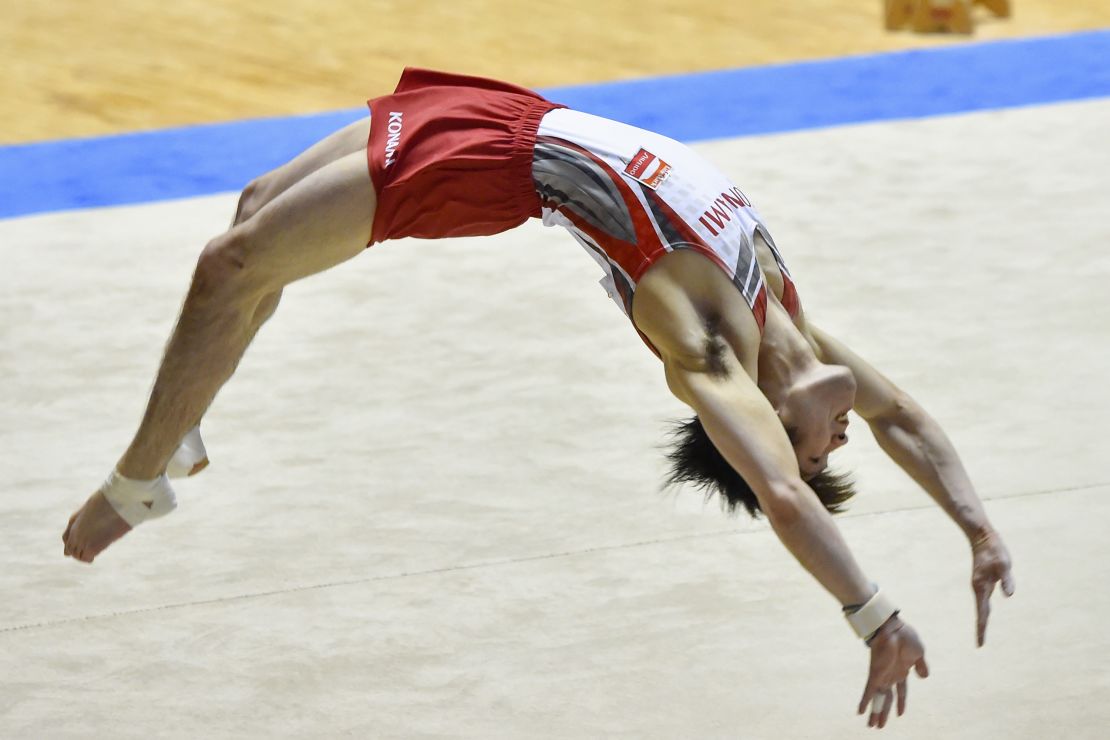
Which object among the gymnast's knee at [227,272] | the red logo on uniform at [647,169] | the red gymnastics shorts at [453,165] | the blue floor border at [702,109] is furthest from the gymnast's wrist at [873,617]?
the blue floor border at [702,109]

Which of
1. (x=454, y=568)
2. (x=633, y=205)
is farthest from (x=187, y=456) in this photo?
(x=633, y=205)

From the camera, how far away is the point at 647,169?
9.55ft

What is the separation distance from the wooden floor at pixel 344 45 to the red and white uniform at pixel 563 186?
13.7 ft

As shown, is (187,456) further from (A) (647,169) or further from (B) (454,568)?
(A) (647,169)

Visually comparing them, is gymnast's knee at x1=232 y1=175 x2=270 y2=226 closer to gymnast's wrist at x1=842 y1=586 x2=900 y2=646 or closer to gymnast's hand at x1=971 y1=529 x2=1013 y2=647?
gymnast's wrist at x1=842 y1=586 x2=900 y2=646

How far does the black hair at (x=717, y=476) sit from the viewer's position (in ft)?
9.95

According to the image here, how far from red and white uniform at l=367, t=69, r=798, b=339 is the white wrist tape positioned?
0.58 m

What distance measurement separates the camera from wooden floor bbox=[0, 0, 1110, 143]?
7105 mm

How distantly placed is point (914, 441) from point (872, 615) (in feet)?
1.99

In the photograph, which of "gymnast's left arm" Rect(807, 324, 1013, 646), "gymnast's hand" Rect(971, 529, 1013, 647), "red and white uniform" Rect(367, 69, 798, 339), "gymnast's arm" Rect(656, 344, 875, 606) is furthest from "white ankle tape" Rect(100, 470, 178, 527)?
"gymnast's hand" Rect(971, 529, 1013, 647)

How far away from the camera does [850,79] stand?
23.7 ft

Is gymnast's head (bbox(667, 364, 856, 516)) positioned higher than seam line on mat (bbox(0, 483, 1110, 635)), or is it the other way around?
gymnast's head (bbox(667, 364, 856, 516))

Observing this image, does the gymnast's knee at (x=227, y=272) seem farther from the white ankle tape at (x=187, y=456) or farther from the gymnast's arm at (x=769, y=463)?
the gymnast's arm at (x=769, y=463)

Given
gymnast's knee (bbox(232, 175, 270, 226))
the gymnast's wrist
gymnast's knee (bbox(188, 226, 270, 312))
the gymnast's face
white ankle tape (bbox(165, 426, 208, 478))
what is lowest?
white ankle tape (bbox(165, 426, 208, 478))
